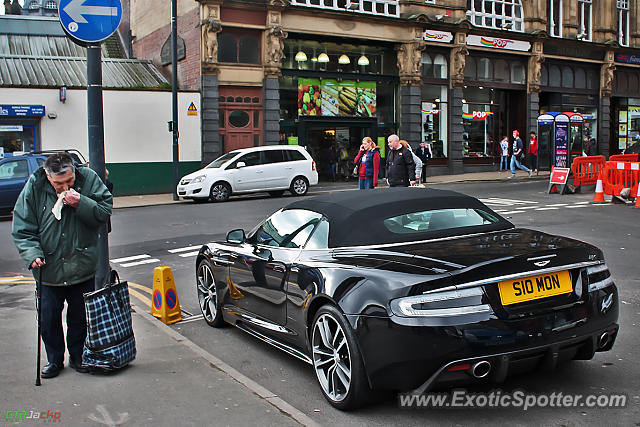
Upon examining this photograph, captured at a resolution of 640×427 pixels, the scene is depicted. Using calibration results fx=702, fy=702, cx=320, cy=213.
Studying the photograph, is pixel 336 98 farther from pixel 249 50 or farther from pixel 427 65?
pixel 427 65

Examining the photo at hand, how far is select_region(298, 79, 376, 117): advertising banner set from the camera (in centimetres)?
2839

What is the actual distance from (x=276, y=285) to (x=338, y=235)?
66cm

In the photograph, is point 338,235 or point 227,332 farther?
point 227,332

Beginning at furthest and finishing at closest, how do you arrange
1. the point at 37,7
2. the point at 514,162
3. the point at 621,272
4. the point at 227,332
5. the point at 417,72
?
the point at 37,7 < the point at 417,72 < the point at 514,162 < the point at 621,272 < the point at 227,332

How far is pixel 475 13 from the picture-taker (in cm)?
3331

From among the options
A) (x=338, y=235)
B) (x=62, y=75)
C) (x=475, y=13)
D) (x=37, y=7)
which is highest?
(x=37, y=7)

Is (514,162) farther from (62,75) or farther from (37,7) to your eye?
(37,7)

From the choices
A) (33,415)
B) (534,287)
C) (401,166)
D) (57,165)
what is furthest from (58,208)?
(401,166)

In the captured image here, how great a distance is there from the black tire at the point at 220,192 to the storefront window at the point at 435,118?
1297 centimetres

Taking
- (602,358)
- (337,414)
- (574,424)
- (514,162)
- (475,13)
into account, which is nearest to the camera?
(574,424)

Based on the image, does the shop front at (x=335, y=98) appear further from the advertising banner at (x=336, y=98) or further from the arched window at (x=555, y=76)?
the arched window at (x=555, y=76)

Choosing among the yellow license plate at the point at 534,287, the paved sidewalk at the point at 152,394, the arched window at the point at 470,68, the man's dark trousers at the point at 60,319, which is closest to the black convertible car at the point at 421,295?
the yellow license plate at the point at 534,287

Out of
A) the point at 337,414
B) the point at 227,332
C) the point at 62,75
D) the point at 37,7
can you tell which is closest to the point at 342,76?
the point at 62,75

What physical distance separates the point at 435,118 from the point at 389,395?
28.5 m
